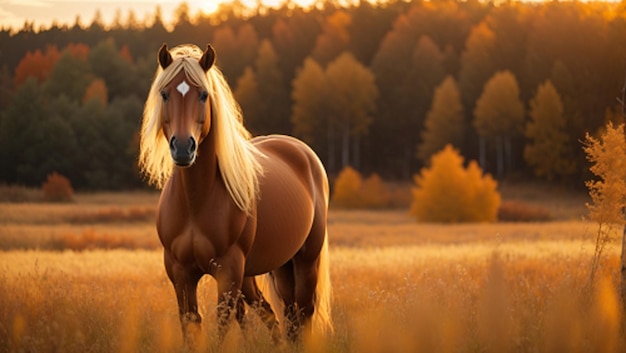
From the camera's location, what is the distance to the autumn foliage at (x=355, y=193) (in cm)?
4469

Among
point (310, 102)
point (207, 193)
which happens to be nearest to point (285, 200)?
point (207, 193)

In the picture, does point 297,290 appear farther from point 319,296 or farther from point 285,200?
point 285,200

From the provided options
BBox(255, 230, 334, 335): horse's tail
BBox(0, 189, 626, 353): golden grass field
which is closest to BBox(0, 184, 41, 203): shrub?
BBox(0, 189, 626, 353): golden grass field

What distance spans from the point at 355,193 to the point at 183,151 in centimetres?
4039

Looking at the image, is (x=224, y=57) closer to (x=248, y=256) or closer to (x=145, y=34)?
(x=145, y=34)

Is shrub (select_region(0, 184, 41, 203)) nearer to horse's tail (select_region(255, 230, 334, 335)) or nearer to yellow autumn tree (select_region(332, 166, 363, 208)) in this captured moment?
yellow autumn tree (select_region(332, 166, 363, 208))

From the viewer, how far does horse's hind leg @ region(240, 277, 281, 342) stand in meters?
6.70

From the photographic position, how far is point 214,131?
5727 millimetres

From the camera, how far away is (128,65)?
202 feet

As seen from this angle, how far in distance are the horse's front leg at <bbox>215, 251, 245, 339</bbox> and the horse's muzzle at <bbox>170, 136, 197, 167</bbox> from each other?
0.91 metres

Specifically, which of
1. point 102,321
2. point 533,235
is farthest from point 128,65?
point 102,321

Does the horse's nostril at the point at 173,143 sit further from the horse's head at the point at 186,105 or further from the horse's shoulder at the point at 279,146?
the horse's shoulder at the point at 279,146

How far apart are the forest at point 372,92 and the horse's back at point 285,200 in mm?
35212

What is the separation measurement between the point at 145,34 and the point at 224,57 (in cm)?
1582
